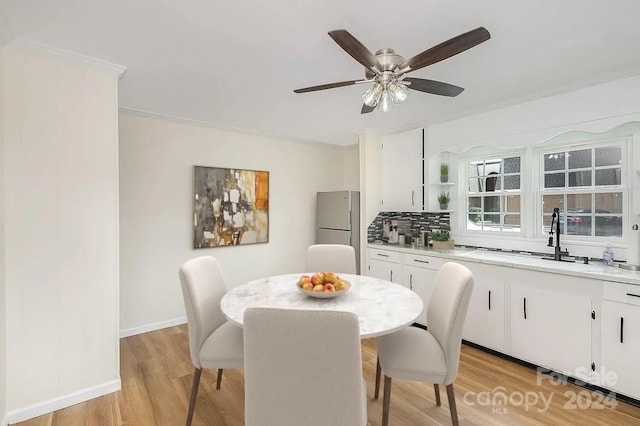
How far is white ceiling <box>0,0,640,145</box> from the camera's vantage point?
62.6 inches

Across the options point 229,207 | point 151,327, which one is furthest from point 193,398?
point 229,207

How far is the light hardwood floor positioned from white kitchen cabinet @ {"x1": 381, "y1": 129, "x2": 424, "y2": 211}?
6.08 feet

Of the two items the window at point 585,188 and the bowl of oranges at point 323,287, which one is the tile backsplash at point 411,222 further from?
the bowl of oranges at point 323,287

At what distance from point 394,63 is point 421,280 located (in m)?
2.43

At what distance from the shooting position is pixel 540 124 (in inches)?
109

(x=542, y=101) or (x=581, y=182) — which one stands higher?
(x=542, y=101)

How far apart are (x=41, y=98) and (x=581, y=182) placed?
4.31 metres

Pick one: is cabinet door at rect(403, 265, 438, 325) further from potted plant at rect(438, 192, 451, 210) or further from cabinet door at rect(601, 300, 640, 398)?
cabinet door at rect(601, 300, 640, 398)

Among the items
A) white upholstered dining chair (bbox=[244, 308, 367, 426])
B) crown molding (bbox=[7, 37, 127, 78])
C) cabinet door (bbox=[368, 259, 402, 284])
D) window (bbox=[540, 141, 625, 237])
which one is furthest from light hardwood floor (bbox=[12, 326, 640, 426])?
crown molding (bbox=[7, 37, 127, 78])

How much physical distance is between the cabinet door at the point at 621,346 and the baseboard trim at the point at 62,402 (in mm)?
3529

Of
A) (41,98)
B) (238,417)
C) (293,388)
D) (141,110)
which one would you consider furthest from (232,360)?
(141,110)

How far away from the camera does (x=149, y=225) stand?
3391 millimetres

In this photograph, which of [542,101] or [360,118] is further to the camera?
[360,118]

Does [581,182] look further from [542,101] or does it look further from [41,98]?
[41,98]
